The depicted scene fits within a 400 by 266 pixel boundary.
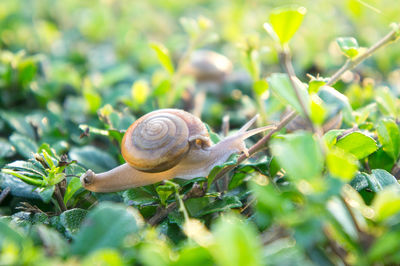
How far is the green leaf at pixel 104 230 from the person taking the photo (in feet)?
2.88

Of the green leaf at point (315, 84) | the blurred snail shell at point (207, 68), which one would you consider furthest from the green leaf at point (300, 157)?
the blurred snail shell at point (207, 68)

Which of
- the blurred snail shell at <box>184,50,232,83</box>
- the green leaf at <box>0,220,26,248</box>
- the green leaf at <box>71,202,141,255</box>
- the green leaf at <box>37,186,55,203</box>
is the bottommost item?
the blurred snail shell at <box>184,50,232,83</box>

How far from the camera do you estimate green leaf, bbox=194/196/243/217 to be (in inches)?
45.7

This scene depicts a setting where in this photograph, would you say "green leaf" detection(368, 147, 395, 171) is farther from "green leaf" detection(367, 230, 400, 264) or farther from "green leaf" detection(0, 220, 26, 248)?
"green leaf" detection(0, 220, 26, 248)

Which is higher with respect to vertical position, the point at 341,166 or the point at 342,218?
the point at 341,166

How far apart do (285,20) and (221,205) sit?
56 centimetres

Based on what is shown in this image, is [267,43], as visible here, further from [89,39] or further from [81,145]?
[81,145]

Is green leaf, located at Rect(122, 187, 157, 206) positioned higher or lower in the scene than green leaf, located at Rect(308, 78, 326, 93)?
lower

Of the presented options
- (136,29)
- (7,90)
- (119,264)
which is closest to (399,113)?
(119,264)

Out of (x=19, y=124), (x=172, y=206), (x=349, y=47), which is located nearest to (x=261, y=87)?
(x=349, y=47)

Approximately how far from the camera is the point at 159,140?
138cm

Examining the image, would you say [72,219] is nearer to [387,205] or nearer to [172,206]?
[172,206]

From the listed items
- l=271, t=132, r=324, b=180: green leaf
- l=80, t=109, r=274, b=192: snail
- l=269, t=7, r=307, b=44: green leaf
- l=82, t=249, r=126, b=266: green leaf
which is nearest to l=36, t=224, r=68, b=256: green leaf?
l=82, t=249, r=126, b=266: green leaf

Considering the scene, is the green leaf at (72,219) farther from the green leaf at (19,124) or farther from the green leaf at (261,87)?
the green leaf at (261,87)
